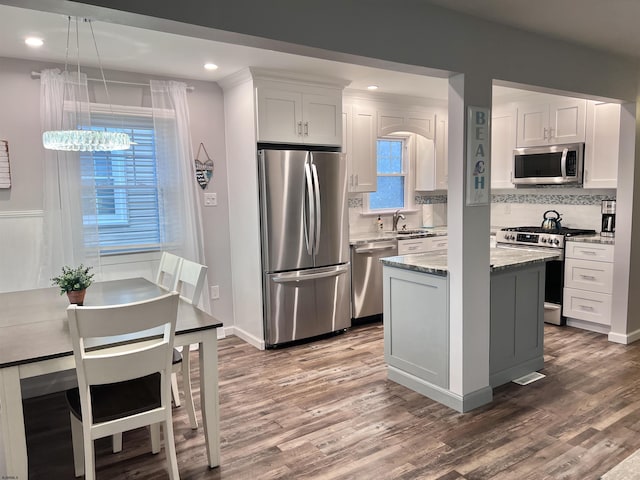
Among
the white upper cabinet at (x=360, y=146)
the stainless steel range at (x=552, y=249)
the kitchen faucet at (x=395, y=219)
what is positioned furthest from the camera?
the kitchen faucet at (x=395, y=219)

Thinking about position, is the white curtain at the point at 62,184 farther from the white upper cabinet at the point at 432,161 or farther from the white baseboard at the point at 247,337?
the white upper cabinet at the point at 432,161

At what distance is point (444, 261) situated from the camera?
326 cm

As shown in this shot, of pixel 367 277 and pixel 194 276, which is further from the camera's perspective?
pixel 367 277

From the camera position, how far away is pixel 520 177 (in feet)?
17.2

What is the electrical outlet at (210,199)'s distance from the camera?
4.46 m

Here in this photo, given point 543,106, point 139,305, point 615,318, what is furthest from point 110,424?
point 543,106

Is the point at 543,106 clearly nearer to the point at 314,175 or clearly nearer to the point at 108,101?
the point at 314,175

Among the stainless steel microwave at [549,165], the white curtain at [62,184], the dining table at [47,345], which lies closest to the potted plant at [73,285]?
the dining table at [47,345]

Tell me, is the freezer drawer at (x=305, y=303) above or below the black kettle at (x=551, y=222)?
below

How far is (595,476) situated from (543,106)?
3920 millimetres

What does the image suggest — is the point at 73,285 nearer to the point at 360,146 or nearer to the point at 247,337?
the point at 247,337

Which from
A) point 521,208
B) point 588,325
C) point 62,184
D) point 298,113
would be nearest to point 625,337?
point 588,325

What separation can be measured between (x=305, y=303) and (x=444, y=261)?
5.06 feet

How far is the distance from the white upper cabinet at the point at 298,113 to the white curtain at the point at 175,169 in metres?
0.72
